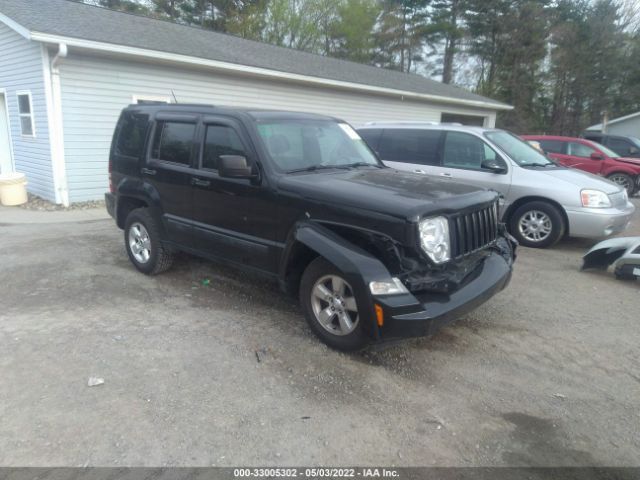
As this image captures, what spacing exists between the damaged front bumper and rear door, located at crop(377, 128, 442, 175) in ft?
13.8

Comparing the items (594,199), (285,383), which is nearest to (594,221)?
(594,199)

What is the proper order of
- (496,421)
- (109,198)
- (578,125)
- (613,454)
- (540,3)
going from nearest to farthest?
(613,454)
(496,421)
(109,198)
(540,3)
(578,125)

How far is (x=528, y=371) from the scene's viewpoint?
3.57 meters

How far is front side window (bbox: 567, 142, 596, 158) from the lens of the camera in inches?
532

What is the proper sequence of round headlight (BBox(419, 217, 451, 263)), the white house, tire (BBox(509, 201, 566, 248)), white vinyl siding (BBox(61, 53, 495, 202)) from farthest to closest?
white vinyl siding (BBox(61, 53, 495, 202)) → the white house → tire (BBox(509, 201, 566, 248)) → round headlight (BBox(419, 217, 451, 263))

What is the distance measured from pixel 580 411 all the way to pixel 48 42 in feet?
32.2

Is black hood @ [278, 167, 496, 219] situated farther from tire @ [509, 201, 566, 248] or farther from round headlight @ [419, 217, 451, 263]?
tire @ [509, 201, 566, 248]

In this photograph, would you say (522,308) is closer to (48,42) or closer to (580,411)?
(580,411)

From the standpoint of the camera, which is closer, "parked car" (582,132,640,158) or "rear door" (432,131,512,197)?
"rear door" (432,131,512,197)

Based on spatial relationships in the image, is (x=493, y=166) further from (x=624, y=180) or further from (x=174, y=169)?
(x=624, y=180)

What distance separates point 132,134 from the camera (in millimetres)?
5430

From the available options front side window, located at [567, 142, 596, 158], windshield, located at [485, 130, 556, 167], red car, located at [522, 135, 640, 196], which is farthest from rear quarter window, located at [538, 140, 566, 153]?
windshield, located at [485, 130, 556, 167]

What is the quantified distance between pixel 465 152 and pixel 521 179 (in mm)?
985

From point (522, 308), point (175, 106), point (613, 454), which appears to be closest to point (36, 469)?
point (613, 454)
